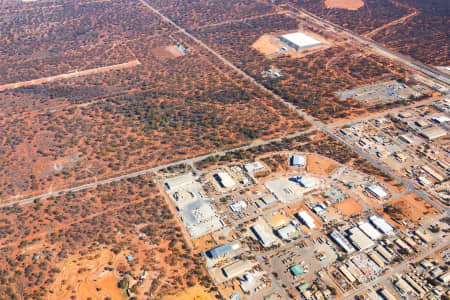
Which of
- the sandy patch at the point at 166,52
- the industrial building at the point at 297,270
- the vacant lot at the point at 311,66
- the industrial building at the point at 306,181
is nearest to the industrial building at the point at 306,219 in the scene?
the industrial building at the point at 306,181

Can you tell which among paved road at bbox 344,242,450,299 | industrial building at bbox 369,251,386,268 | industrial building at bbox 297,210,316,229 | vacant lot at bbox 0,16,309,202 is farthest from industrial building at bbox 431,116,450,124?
industrial building at bbox 297,210,316,229

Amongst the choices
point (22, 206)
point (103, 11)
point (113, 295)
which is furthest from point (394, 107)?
point (103, 11)

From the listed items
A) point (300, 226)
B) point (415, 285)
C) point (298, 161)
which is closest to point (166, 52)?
point (298, 161)

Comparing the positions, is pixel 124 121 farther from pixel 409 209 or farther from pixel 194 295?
pixel 409 209

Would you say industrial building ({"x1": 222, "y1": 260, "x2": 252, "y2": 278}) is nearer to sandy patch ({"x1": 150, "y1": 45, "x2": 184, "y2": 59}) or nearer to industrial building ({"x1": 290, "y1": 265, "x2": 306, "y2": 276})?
industrial building ({"x1": 290, "y1": 265, "x2": 306, "y2": 276})

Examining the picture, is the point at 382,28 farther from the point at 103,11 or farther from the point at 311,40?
the point at 103,11
